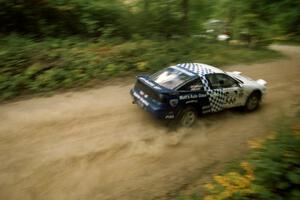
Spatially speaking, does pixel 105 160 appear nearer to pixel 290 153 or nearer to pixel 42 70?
pixel 290 153

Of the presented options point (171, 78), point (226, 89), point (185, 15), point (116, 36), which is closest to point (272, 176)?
point (171, 78)

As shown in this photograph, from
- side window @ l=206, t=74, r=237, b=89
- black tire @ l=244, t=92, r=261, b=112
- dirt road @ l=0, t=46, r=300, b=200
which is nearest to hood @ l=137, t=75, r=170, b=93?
dirt road @ l=0, t=46, r=300, b=200

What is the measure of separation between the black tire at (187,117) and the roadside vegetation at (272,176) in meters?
3.25

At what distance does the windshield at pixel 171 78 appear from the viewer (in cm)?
900

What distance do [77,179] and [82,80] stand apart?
18.1ft

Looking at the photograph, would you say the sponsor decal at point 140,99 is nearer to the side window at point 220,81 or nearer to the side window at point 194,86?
the side window at point 194,86

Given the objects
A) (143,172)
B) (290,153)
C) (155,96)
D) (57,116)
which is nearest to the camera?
(290,153)

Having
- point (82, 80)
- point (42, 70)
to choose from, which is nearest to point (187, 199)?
point (82, 80)

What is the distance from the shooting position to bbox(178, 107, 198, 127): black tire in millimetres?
9125

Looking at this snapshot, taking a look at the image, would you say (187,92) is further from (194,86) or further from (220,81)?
(220,81)

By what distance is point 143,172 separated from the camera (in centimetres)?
741

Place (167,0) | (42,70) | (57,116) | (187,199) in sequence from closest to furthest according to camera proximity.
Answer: (187,199), (57,116), (42,70), (167,0)

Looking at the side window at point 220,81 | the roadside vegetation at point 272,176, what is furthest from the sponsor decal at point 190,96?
the roadside vegetation at point 272,176

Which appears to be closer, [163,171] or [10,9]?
[163,171]
